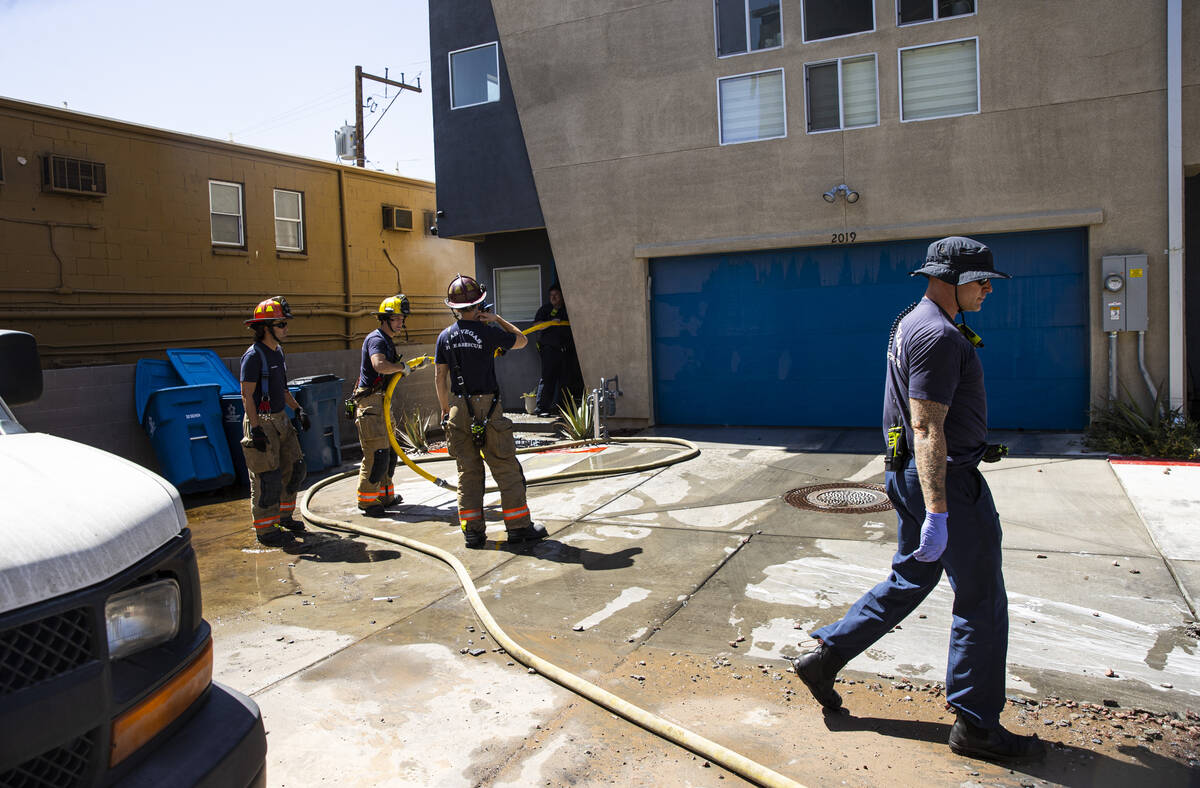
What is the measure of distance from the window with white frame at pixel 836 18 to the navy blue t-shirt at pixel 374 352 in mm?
6587

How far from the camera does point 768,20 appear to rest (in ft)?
35.2

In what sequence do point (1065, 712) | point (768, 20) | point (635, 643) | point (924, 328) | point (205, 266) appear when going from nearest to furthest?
point (924, 328) → point (1065, 712) → point (635, 643) → point (768, 20) → point (205, 266)

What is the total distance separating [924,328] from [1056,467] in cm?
569

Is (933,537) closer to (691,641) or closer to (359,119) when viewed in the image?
(691,641)

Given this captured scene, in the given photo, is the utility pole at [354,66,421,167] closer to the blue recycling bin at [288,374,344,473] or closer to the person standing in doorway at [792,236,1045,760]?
the blue recycling bin at [288,374,344,473]

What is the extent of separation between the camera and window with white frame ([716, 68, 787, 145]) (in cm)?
1068

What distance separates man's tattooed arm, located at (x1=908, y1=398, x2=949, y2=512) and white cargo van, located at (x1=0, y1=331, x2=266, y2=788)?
2.41m

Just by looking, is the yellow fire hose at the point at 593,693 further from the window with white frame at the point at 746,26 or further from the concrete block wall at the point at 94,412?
the window with white frame at the point at 746,26

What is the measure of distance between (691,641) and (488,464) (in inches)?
97.2

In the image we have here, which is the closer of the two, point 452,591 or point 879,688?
point 879,688

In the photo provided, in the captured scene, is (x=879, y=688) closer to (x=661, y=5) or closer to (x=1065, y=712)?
(x=1065, y=712)

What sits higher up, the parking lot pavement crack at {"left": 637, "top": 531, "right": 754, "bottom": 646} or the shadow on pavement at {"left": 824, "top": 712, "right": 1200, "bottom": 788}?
the parking lot pavement crack at {"left": 637, "top": 531, "right": 754, "bottom": 646}

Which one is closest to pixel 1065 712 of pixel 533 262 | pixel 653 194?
pixel 653 194

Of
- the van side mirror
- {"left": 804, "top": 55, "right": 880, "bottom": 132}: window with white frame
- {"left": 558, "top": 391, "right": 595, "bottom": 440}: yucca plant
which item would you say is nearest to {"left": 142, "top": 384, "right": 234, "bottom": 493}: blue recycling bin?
{"left": 558, "top": 391, "right": 595, "bottom": 440}: yucca plant
